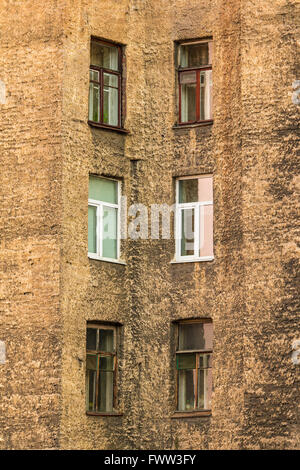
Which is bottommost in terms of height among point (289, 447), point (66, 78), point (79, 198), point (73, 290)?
point (289, 447)

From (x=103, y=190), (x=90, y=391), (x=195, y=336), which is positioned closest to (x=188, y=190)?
(x=103, y=190)

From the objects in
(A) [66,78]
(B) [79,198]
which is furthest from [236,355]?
(A) [66,78]

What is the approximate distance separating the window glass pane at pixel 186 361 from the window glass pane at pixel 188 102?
521 cm

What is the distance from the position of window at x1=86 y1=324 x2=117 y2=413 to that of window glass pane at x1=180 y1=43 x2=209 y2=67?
6112 mm

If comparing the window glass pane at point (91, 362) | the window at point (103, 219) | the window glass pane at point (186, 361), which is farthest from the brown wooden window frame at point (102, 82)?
the window glass pane at point (186, 361)

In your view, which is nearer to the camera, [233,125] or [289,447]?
[289,447]

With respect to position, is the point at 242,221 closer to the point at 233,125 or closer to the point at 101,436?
the point at 233,125

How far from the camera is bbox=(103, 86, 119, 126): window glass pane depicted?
1321 inches

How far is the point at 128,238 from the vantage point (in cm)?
3325

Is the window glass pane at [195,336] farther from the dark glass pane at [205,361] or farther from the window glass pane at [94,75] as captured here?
the window glass pane at [94,75]

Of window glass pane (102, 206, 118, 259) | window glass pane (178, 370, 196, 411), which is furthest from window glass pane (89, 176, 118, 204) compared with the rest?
window glass pane (178, 370, 196, 411)

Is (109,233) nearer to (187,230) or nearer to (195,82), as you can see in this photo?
(187,230)

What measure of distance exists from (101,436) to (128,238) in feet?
14.3

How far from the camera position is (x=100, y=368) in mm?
32344
